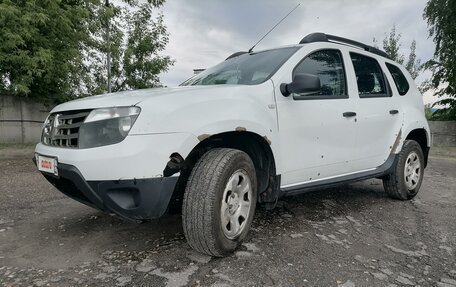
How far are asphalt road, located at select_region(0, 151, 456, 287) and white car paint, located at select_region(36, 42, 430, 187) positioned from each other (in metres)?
0.53

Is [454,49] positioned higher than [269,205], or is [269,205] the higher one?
[454,49]

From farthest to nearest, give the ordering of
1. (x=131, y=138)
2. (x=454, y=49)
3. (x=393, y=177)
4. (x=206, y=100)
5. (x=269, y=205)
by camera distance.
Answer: (x=454, y=49) → (x=393, y=177) → (x=269, y=205) → (x=206, y=100) → (x=131, y=138)

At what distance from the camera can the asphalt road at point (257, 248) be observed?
2391 millimetres

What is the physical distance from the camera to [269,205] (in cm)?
316

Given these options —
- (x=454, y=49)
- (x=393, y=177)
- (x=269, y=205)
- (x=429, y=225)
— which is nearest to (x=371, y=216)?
(x=429, y=225)

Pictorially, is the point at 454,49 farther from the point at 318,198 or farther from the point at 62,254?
the point at 62,254

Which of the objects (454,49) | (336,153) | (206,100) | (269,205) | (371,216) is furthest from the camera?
(454,49)

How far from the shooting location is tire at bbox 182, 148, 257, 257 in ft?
8.09

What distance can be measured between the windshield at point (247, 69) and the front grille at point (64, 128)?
142 centimetres

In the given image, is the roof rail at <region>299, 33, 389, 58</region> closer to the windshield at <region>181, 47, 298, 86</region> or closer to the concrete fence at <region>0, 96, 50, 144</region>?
the windshield at <region>181, 47, 298, 86</region>

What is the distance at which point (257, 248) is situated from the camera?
2.87m

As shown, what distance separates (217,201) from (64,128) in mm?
1219

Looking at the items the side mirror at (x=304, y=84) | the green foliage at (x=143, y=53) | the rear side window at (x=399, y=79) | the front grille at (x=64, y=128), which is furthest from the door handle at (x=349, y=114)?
the green foliage at (x=143, y=53)

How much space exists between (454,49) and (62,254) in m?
18.1
